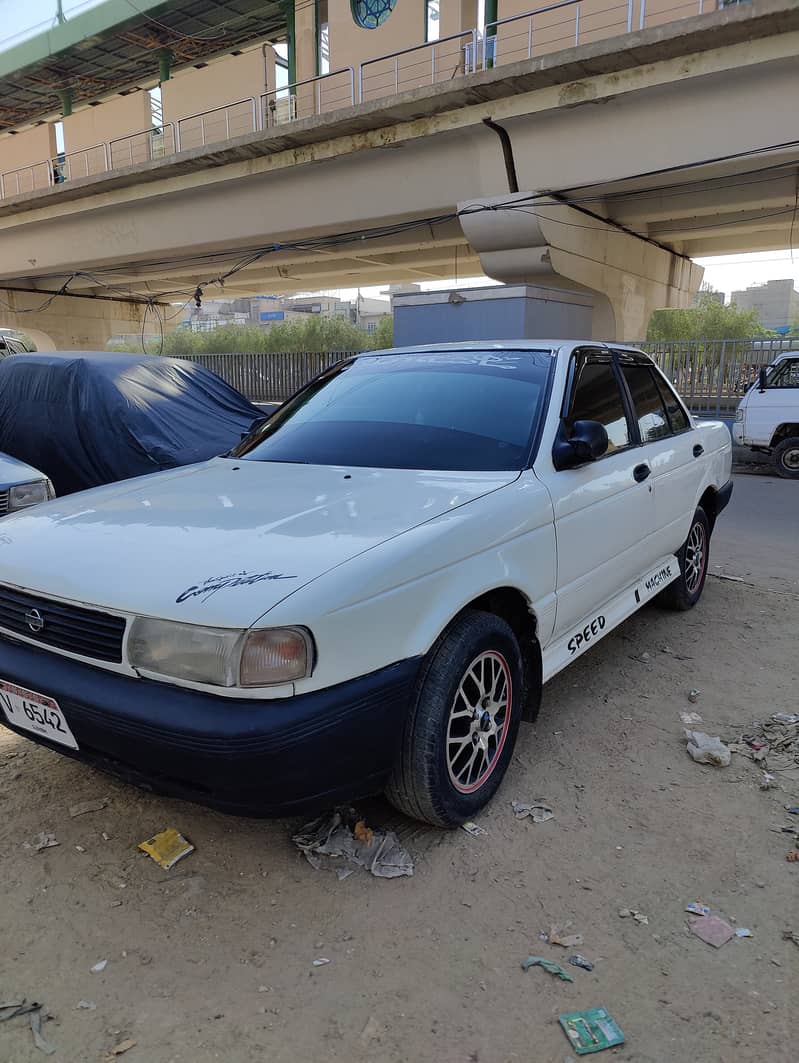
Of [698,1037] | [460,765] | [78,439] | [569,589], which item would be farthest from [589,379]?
[78,439]

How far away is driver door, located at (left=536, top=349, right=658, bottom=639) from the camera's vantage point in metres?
2.99

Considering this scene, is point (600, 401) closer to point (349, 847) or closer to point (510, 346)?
point (510, 346)

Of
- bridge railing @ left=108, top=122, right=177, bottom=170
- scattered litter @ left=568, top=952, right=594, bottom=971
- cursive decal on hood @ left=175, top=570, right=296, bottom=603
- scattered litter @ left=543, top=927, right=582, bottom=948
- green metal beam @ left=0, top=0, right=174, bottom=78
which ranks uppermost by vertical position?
green metal beam @ left=0, top=0, right=174, bottom=78

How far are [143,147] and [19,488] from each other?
23337 millimetres

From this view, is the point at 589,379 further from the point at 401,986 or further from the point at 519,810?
the point at 401,986

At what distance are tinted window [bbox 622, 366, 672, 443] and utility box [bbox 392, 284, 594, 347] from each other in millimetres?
8658

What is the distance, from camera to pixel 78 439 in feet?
23.8

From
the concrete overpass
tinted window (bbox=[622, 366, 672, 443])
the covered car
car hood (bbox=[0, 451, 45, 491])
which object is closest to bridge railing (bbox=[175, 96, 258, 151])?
the concrete overpass

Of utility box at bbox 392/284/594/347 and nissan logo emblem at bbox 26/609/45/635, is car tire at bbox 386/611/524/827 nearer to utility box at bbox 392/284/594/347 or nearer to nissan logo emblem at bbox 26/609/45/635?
nissan logo emblem at bbox 26/609/45/635

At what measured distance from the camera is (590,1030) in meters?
1.80

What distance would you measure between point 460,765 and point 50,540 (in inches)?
62.4

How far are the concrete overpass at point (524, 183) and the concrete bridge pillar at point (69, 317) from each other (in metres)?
4.45

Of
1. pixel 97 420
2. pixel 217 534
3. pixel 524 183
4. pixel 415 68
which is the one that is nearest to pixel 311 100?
pixel 415 68

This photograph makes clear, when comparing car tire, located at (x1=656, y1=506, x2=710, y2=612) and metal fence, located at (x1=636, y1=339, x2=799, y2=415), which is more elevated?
metal fence, located at (x1=636, y1=339, x2=799, y2=415)
